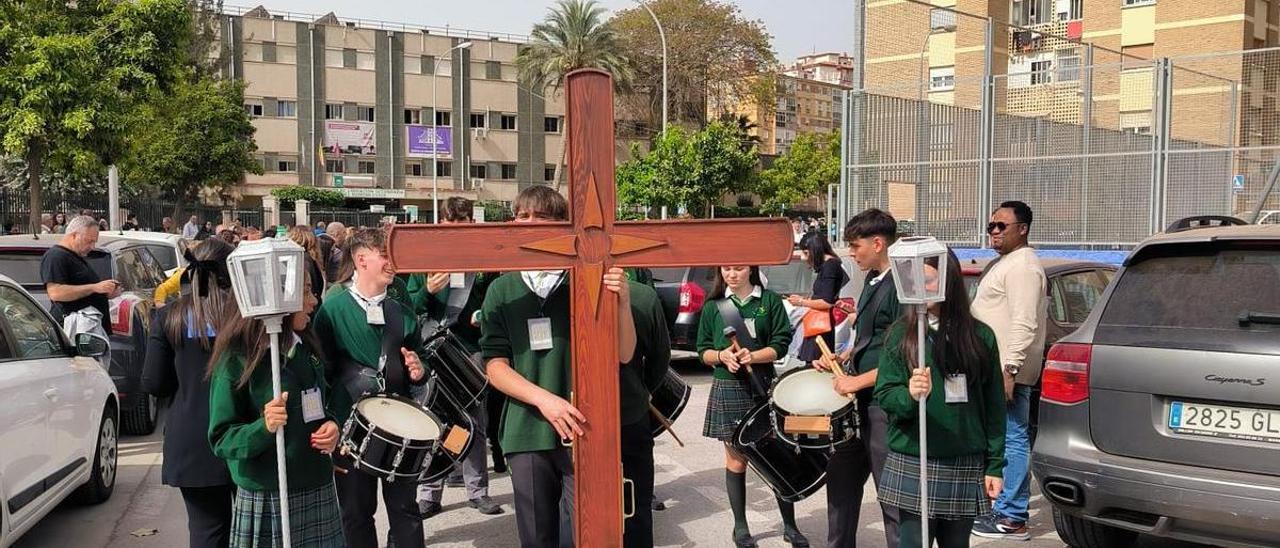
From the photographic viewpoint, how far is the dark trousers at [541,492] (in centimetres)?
379

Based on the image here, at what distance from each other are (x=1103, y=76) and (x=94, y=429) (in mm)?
14108

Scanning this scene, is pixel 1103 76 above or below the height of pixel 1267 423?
above

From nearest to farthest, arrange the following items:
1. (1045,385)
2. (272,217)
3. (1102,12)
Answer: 1. (1045,385)
2. (1102,12)
3. (272,217)

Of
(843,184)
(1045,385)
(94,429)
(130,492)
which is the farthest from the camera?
(843,184)

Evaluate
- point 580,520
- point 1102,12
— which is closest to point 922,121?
point 580,520

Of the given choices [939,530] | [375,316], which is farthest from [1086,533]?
[375,316]

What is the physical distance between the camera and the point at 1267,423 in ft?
13.8

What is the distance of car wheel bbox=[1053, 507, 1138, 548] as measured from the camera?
17.5ft

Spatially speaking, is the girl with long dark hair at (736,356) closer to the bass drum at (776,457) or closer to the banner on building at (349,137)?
the bass drum at (776,457)

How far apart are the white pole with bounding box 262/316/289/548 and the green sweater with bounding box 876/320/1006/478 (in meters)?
2.21

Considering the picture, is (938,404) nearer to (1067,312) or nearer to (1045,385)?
(1045,385)

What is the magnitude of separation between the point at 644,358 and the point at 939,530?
1352mm

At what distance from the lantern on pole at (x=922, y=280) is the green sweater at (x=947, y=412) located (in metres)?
0.16

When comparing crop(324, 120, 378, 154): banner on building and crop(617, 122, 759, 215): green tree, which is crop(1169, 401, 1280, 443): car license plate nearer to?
crop(617, 122, 759, 215): green tree
